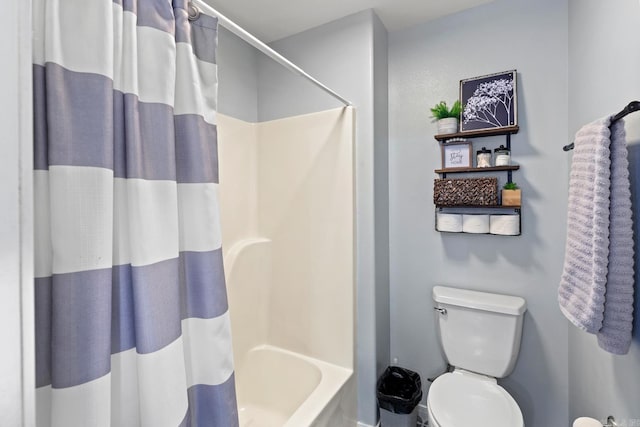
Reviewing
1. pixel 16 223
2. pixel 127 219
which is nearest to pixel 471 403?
pixel 127 219

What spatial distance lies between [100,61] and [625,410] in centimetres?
170

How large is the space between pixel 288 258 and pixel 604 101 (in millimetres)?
1723

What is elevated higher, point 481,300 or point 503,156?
→ point 503,156

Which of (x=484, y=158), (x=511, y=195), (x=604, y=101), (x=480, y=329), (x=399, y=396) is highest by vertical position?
(x=604, y=101)

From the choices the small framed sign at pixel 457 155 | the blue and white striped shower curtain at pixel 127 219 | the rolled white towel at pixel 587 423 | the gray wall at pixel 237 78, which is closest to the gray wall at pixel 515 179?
the small framed sign at pixel 457 155

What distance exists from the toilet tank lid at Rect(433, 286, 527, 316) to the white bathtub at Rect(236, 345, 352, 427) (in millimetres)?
718

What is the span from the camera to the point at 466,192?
1623 mm

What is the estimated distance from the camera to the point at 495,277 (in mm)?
1661

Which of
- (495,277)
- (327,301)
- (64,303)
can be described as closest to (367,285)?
(327,301)

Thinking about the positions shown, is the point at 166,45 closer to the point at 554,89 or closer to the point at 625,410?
the point at 625,410

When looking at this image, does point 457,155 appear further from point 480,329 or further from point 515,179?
point 480,329

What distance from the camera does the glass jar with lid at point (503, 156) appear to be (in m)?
1.57

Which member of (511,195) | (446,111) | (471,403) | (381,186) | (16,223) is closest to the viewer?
(16,223)

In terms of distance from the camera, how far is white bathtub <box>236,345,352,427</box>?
68.0 inches
